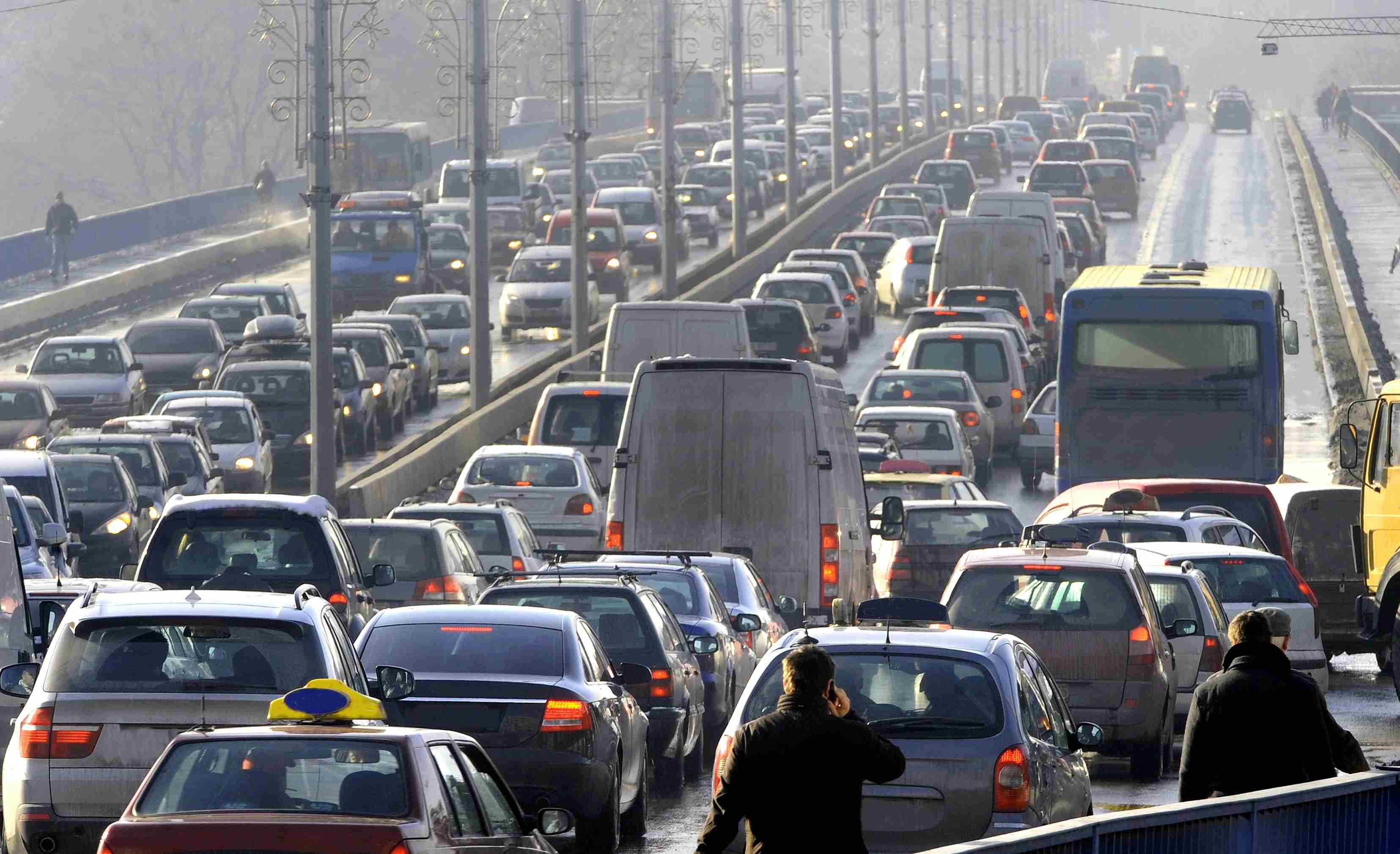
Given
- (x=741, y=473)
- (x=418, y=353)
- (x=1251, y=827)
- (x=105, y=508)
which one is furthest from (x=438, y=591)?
(x=418, y=353)

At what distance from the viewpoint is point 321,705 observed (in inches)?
331

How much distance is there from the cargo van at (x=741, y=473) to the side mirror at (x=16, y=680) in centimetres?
918

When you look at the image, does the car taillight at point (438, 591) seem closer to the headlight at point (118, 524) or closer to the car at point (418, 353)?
the headlight at point (118, 524)

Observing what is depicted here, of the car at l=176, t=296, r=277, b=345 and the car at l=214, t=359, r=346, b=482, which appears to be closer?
the car at l=214, t=359, r=346, b=482

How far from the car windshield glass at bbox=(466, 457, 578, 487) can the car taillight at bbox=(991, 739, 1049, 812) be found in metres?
17.5

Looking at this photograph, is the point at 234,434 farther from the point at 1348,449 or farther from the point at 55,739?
the point at 55,739

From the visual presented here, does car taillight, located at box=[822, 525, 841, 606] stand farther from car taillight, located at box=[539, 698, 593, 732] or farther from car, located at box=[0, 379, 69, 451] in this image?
car, located at box=[0, 379, 69, 451]

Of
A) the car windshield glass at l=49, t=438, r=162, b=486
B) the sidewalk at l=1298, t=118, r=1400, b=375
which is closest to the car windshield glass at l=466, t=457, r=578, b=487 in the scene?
the car windshield glass at l=49, t=438, r=162, b=486

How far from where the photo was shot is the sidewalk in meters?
60.8

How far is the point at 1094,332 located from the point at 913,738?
62.8 ft

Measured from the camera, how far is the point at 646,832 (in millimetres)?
14031

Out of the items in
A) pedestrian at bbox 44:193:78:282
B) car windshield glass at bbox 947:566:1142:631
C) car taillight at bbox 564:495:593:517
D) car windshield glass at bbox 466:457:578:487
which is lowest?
car taillight at bbox 564:495:593:517

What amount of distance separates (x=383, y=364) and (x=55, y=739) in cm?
3020

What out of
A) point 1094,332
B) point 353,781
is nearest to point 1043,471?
point 1094,332
